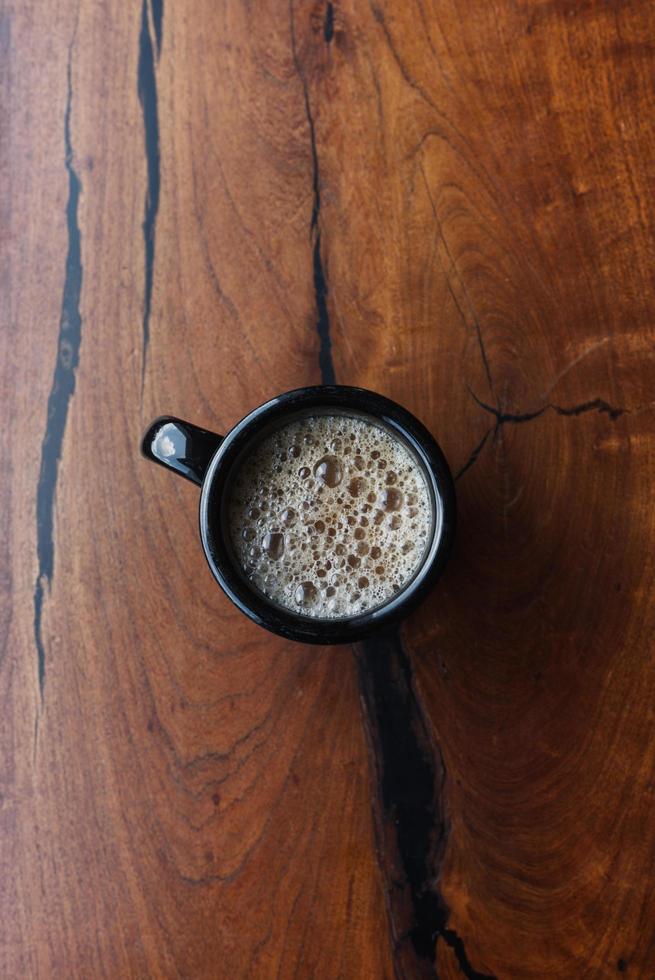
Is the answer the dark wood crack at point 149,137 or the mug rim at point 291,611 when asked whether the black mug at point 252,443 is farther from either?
the dark wood crack at point 149,137

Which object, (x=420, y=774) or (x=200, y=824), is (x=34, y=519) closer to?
(x=200, y=824)

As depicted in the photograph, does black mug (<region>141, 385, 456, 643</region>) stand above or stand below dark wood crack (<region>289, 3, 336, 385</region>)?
below

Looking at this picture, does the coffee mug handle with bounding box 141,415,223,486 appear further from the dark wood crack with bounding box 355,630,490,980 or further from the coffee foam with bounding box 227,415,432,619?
the dark wood crack with bounding box 355,630,490,980

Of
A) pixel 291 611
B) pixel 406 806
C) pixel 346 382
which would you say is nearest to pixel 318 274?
pixel 346 382

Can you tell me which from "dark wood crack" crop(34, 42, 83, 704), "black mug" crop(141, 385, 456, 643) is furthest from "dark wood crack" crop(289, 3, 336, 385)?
"dark wood crack" crop(34, 42, 83, 704)

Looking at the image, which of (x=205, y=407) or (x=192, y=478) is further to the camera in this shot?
(x=205, y=407)

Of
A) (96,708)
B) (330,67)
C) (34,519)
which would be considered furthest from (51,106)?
(96,708)
